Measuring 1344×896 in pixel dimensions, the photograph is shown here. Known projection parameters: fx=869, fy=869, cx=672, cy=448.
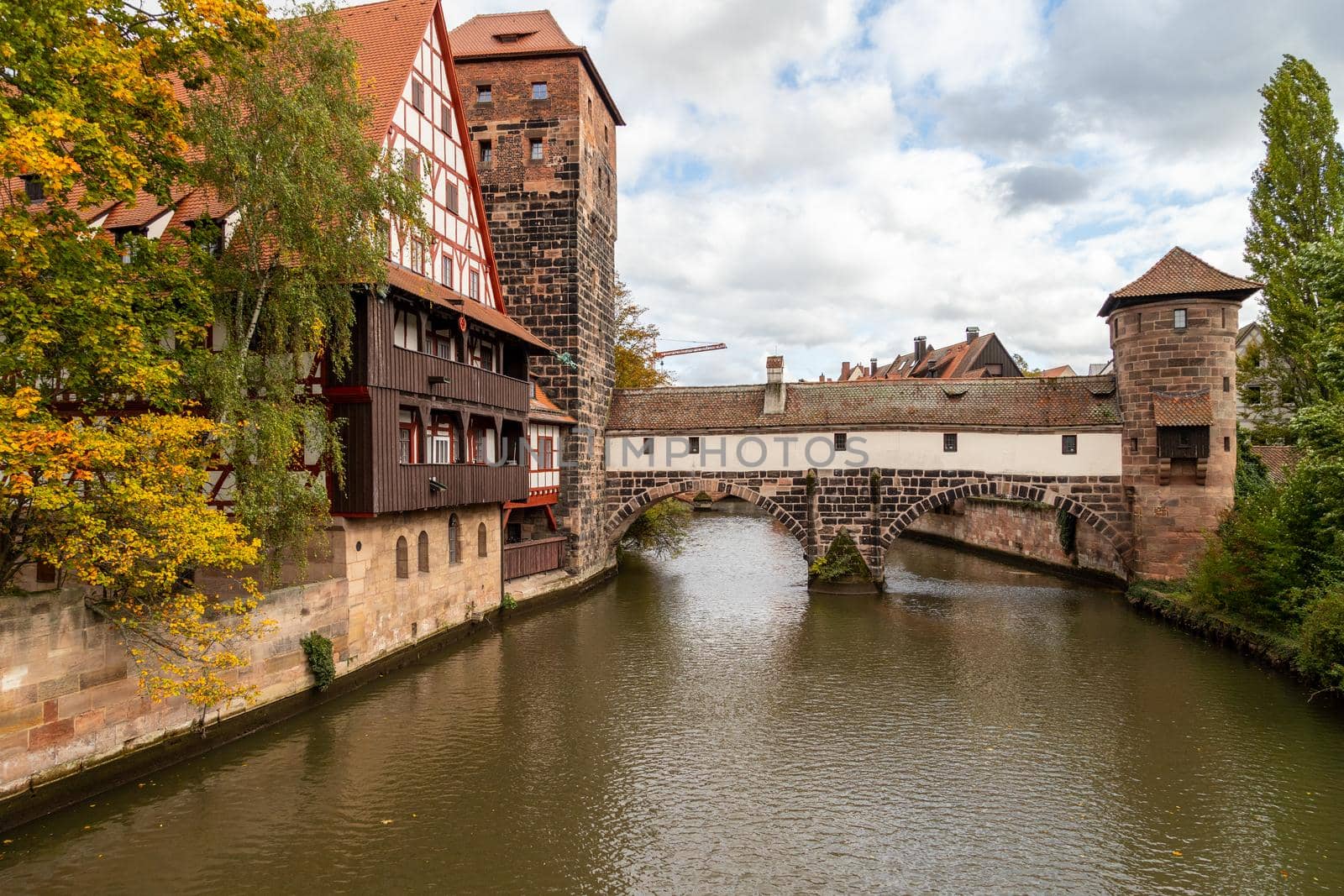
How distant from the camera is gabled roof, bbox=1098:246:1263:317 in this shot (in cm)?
2502

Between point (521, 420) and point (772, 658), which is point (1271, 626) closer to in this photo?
point (772, 658)

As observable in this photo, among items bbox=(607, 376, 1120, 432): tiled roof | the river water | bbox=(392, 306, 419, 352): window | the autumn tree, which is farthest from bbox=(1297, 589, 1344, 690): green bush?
bbox=(392, 306, 419, 352): window

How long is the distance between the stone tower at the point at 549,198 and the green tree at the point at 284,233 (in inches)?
538

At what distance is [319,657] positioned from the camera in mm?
15055

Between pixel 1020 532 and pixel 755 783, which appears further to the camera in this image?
pixel 1020 532

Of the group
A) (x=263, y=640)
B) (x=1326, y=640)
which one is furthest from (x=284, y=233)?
(x=1326, y=640)

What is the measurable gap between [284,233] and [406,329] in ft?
16.4

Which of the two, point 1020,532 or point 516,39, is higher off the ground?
point 516,39

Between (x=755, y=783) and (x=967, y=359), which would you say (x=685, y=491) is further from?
(x=967, y=359)

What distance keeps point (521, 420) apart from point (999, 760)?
14868mm

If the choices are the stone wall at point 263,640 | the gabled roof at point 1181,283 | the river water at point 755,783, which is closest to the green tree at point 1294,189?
the gabled roof at point 1181,283

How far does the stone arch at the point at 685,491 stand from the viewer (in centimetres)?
2912

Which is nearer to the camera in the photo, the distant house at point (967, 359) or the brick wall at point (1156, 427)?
the brick wall at point (1156, 427)

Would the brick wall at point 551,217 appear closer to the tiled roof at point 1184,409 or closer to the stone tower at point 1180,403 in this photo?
the stone tower at point 1180,403
